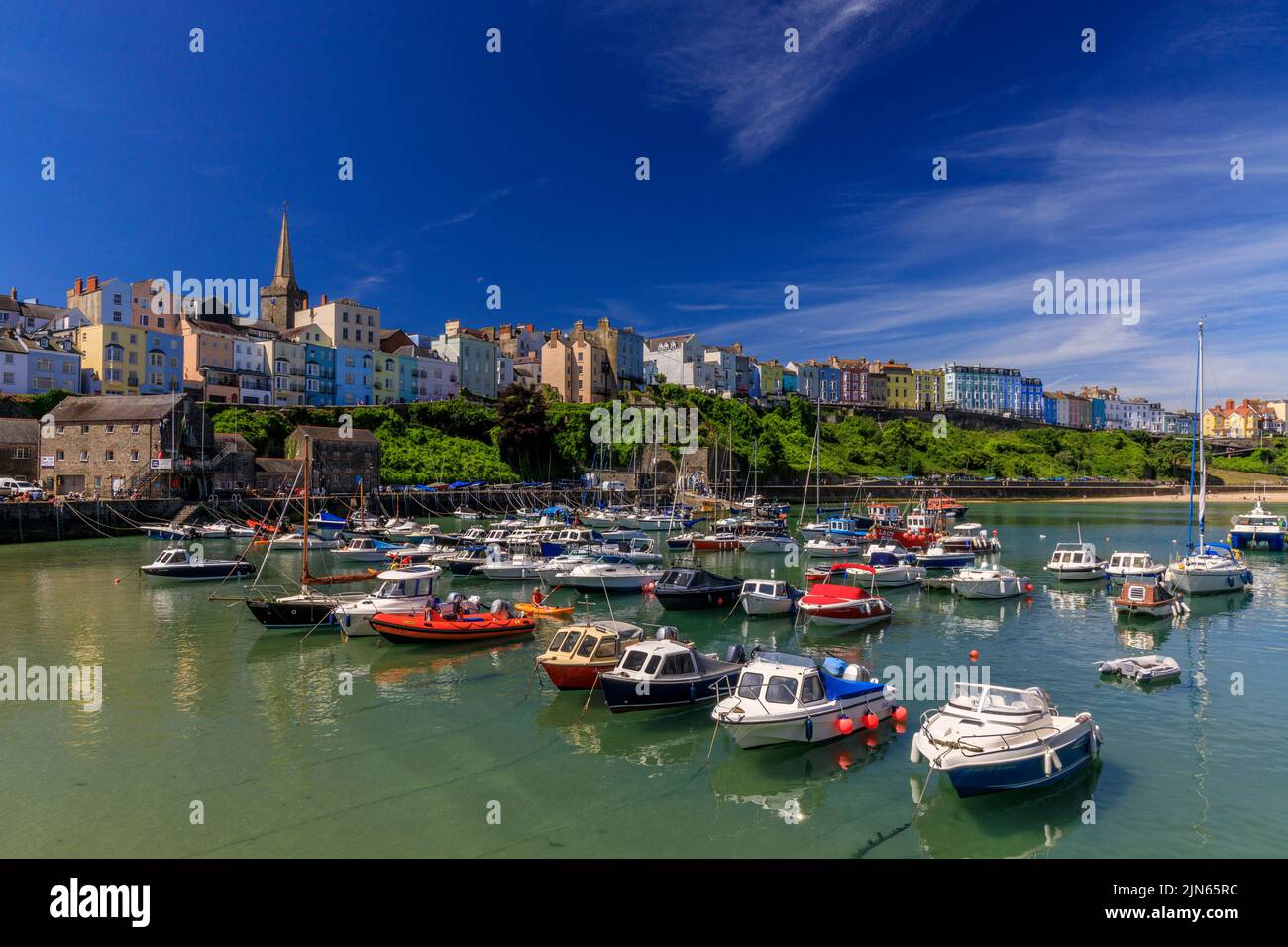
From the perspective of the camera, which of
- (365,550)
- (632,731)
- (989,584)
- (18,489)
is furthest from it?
(18,489)

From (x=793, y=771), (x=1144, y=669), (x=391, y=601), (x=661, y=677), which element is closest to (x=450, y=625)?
(x=391, y=601)

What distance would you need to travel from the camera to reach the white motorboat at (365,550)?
5134 cm

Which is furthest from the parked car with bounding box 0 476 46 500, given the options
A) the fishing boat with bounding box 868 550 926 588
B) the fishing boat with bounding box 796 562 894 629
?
the fishing boat with bounding box 868 550 926 588

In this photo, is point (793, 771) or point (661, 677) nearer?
point (793, 771)

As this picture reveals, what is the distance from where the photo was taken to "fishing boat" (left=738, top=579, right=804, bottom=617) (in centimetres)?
3222

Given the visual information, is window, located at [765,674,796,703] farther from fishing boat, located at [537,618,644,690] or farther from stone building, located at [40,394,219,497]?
stone building, located at [40,394,219,497]

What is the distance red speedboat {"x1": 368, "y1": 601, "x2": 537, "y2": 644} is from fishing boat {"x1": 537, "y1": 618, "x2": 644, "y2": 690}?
5.87 metres

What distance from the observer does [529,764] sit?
16.4 metres

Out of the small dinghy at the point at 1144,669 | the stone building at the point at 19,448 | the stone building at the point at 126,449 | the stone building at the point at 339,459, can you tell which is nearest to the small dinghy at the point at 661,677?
the small dinghy at the point at 1144,669

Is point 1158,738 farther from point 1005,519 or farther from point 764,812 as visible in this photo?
point 1005,519

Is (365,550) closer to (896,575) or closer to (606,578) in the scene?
(606,578)

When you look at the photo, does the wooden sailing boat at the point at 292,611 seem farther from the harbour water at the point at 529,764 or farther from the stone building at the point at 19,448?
the stone building at the point at 19,448

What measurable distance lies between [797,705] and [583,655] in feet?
21.2
